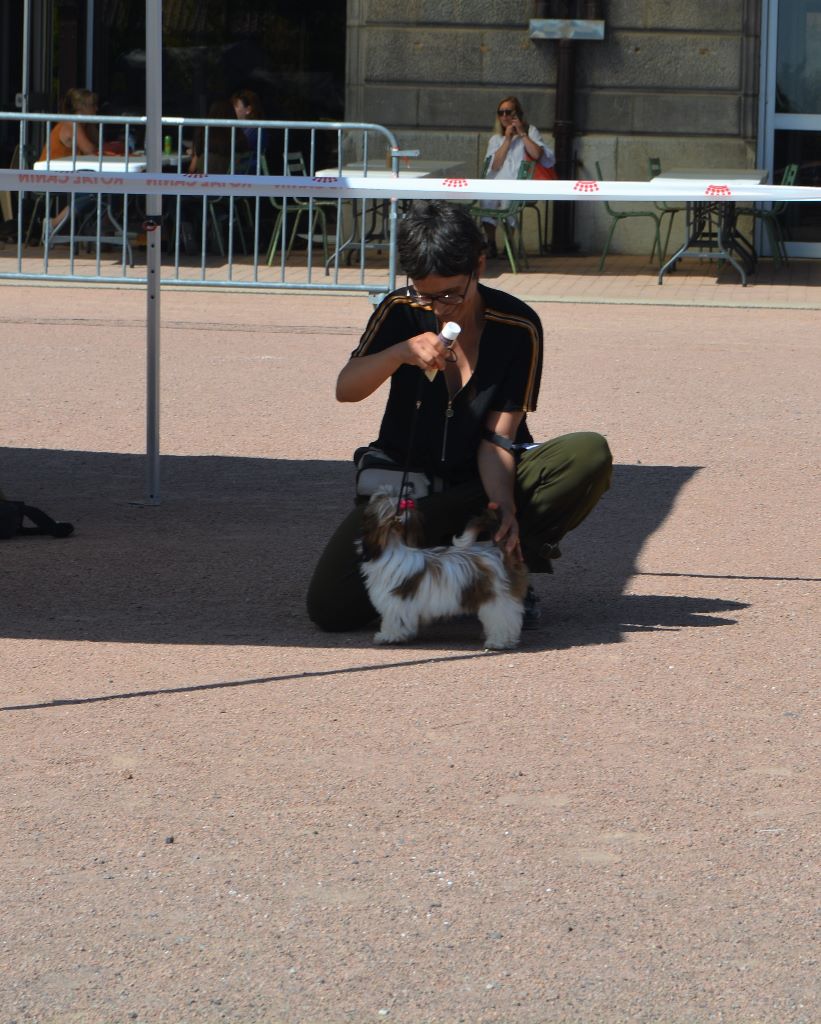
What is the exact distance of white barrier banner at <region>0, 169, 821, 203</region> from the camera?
236 inches

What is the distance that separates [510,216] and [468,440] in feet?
35.4

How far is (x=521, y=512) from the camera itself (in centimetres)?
536

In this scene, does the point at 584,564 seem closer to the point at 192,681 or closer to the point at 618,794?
the point at 192,681

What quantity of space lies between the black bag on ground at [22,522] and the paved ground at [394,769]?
65 millimetres

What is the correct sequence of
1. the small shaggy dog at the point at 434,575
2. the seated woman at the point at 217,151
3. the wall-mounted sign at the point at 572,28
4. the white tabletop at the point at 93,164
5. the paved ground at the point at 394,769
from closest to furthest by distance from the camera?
1. the paved ground at the point at 394,769
2. the small shaggy dog at the point at 434,575
3. the white tabletop at the point at 93,164
4. the seated woman at the point at 217,151
5. the wall-mounted sign at the point at 572,28

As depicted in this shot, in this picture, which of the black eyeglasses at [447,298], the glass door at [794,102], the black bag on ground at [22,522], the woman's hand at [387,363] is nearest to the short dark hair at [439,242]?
the black eyeglasses at [447,298]

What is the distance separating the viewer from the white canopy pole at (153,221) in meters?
6.65

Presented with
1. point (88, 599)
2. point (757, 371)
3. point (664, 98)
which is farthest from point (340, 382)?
point (664, 98)

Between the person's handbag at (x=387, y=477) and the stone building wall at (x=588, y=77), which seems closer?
the person's handbag at (x=387, y=477)

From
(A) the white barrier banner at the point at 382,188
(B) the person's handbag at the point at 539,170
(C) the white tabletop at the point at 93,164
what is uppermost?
(B) the person's handbag at the point at 539,170

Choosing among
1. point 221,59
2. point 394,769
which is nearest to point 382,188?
point 394,769

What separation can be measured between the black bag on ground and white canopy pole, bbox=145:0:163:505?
2.03 feet

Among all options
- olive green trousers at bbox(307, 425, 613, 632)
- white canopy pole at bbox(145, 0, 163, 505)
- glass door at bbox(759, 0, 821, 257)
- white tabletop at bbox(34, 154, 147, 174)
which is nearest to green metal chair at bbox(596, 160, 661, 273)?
glass door at bbox(759, 0, 821, 257)

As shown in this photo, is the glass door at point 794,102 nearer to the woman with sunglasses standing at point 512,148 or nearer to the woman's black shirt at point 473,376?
the woman with sunglasses standing at point 512,148
